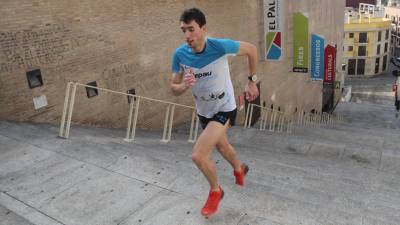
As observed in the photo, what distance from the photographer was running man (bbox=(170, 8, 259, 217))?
12.0 feet

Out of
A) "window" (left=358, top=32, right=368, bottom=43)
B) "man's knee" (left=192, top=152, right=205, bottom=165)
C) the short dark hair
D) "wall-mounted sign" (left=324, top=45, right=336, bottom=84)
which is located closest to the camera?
the short dark hair

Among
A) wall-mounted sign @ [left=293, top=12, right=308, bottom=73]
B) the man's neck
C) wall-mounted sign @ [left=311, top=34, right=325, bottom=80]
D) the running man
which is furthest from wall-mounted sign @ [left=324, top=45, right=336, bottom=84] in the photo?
the man's neck

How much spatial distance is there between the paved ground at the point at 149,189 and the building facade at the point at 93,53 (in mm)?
1372

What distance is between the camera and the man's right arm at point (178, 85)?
3747 millimetres

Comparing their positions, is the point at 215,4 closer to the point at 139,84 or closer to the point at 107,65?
the point at 139,84

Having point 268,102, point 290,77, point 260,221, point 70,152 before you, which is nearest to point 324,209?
point 260,221

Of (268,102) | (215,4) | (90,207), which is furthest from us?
(268,102)

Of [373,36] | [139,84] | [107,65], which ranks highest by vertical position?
[107,65]

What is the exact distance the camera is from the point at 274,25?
16141mm

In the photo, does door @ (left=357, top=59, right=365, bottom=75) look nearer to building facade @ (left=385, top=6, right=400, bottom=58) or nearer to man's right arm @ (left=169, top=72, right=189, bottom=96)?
building facade @ (left=385, top=6, right=400, bottom=58)

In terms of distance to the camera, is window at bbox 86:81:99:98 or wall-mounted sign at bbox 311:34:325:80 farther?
wall-mounted sign at bbox 311:34:325:80

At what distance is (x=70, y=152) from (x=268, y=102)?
14761 millimetres

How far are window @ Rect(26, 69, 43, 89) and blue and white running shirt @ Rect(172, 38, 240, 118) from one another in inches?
201

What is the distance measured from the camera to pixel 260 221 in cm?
387
